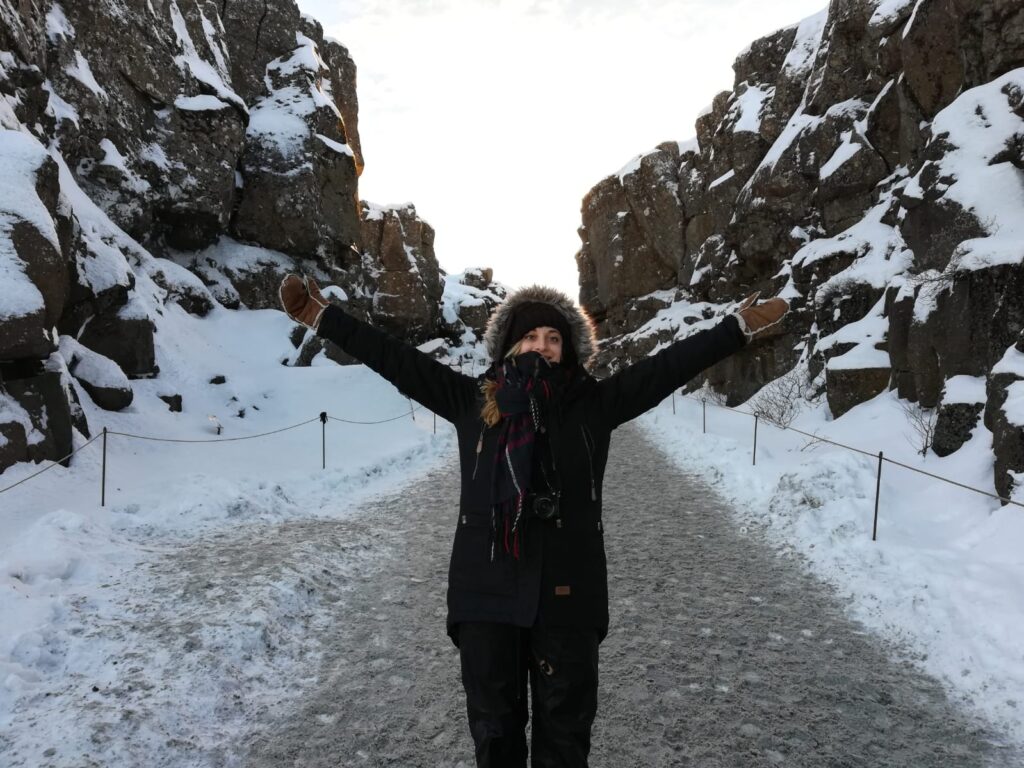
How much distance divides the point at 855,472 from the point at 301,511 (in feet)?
27.0

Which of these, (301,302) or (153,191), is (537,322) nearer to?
(301,302)

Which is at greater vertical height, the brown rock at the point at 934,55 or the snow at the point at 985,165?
the brown rock at the point at 934,55

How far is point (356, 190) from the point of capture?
Result: 3812 centimetres

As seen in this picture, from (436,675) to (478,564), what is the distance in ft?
8.49

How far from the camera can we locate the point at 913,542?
21.8 ft

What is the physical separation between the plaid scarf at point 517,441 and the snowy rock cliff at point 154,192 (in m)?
9.31

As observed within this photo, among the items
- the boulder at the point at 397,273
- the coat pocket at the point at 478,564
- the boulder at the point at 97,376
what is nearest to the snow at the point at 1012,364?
the coat pocket at the point at 478,564

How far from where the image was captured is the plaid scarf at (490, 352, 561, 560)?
7.59 ft

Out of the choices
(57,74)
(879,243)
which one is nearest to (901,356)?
(879,243)

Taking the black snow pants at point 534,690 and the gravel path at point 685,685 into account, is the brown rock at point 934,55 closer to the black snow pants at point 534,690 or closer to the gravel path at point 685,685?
the gravel path at point 685,685

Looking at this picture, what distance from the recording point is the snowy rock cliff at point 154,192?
33.3 ft

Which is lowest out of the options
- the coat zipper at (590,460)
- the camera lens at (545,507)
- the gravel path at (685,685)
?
the gravel path at (685,685)

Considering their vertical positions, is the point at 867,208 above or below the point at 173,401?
above

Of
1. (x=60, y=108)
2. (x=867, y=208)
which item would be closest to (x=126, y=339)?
(x=60, y=108)
